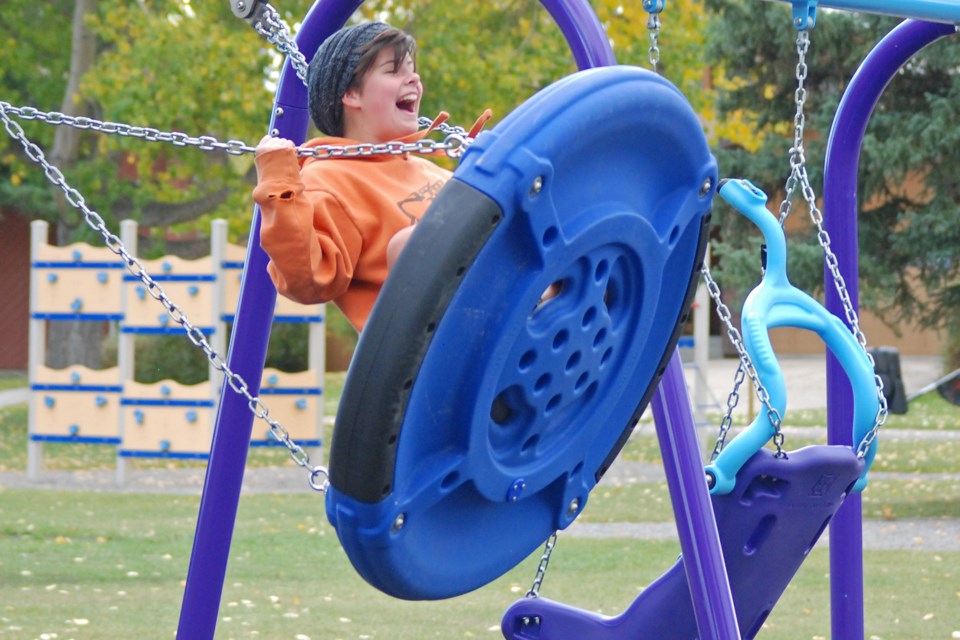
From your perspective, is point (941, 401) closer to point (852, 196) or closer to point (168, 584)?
point (168, 584)

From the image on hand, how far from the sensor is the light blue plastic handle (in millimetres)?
2977

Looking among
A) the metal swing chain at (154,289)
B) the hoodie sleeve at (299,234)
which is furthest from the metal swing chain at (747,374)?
the metal swing chain at (154,289)

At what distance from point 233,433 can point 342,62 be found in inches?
40.4

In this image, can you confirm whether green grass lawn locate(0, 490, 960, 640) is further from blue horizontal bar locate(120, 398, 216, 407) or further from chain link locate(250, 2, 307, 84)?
chain link locate(250, 2, 307, 84)

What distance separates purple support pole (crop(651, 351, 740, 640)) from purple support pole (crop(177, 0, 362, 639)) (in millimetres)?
1110

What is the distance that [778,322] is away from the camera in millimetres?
3090

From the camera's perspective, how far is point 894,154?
10.2m

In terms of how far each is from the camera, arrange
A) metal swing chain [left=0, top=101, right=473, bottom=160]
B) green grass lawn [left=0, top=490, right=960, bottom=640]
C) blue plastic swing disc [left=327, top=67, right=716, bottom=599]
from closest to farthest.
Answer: blue plastic swing disc [left=327, top=67, right=716, bottom=599] → metal swing chain [left=0, top=101, right=473, bottom=160] → green grass lawn [left=0, top=490, right=960, bottom=640]

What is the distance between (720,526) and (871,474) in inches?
355

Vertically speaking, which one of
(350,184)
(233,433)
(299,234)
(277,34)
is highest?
(277,34)

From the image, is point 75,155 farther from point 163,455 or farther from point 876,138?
point 876,138

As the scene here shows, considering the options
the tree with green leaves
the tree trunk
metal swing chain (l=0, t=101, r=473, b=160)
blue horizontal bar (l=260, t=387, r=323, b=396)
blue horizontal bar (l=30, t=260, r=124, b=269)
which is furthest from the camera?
the tree trunk

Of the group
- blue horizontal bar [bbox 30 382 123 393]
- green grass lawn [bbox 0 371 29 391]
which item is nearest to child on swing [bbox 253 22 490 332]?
blue horizontal bar [bbox 30 382 123 393]

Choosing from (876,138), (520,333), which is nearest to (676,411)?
(520,333)
